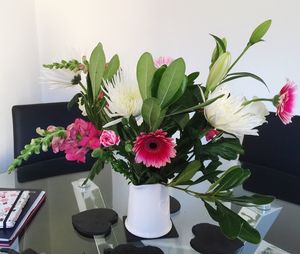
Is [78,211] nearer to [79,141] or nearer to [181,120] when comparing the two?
[79,141]

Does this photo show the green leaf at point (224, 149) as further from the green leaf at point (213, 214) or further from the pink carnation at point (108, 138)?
the pink carnation at point (108, 138)

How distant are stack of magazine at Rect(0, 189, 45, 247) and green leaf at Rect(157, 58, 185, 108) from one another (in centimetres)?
64

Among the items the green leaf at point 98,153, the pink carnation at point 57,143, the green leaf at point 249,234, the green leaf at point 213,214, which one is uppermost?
the pink carnation at point 57,143

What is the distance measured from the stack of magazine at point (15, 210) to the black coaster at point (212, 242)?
→ 0.54 meters

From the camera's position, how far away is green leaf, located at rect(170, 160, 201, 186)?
2.67 feet

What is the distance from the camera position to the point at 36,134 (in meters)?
1.66

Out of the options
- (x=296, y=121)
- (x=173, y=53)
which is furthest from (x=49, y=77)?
(x=173, y=53)

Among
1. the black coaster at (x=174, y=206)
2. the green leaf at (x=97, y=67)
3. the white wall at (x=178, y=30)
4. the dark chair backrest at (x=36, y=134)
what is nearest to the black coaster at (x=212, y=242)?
the black coaster at (x=174, y=206)

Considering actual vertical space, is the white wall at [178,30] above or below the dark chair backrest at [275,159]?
above

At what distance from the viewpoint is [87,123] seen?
33.5 inches

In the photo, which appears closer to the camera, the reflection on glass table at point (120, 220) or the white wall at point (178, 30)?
the reflection on glass table at point (120, 220)

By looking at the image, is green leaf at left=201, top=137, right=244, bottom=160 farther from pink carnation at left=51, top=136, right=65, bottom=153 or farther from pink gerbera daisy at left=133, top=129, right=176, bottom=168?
pink carnation at left=51, top=136, right=65, bottom=153

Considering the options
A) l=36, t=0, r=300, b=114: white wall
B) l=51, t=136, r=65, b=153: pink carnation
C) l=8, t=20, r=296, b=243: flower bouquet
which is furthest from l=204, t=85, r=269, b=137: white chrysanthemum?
l=36, t=0, r=300, b=114: white wall

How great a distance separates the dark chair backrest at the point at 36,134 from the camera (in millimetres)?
1582
